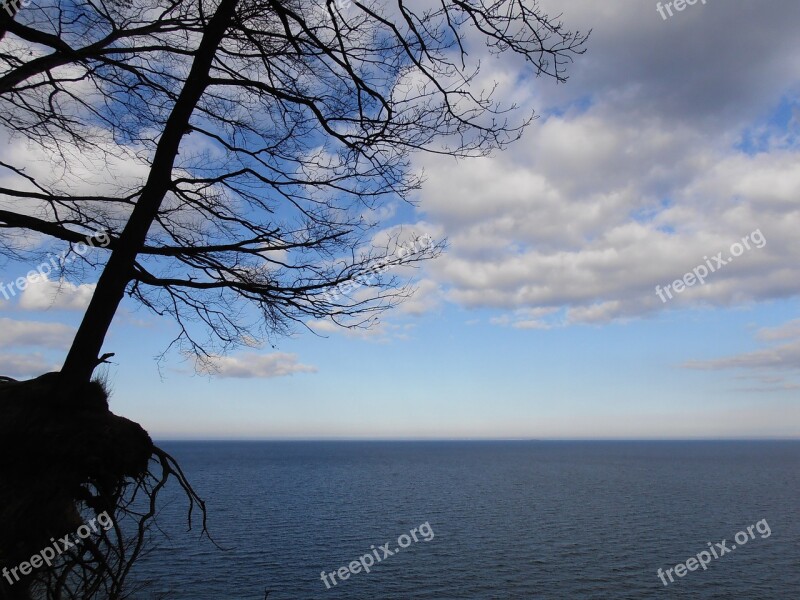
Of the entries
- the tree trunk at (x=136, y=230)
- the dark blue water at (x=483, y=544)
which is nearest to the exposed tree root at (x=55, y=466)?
the tree trunk at (x=136, y=230)

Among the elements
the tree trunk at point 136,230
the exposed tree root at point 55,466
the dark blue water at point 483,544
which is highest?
the tree trunk at point 136,230

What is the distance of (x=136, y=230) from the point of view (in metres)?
4.39

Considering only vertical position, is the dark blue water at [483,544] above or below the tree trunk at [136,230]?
below

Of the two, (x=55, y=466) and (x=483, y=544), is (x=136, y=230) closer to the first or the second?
(x=55, y=466)

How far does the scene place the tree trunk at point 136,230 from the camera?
4184 millimetres

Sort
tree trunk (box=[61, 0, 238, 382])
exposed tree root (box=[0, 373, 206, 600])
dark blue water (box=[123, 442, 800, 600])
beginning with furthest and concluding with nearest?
dark blue water (box=[123, 442, 800, 600]), tree trunk (box=[61, 0, 238, 382]), exposed tree root (box=[0, 373, 206, 600])

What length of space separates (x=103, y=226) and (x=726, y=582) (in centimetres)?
3579

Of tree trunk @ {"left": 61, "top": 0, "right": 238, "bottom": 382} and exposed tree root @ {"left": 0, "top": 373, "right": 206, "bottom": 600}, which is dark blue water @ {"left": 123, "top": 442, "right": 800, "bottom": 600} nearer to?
exposed tree root @ {"left": 0, "top": 373, "right": 206, "bottom": 600}

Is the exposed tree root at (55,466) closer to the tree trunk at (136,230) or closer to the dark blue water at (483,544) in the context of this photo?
Result: the tree trunk at (136,230)

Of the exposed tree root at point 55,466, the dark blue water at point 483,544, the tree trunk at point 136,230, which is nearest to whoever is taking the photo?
the exposed tree root at point 55,466

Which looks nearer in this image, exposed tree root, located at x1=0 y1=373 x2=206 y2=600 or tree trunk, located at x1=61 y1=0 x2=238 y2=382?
exposed tree root, located at x1=0 y1=373 x2=206 y2=600

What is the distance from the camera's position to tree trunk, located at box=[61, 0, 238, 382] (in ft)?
13.7

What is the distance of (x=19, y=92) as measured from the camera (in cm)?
549

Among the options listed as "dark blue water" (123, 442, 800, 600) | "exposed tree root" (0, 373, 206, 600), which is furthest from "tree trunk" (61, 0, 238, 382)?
"dark blue water" (123, 442, 800, 600)
